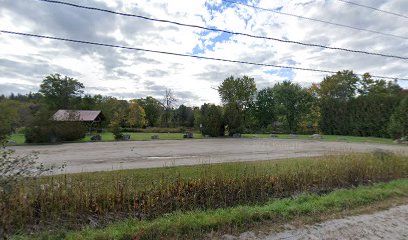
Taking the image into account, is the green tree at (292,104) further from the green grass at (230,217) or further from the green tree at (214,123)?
the green grass at (230,217)

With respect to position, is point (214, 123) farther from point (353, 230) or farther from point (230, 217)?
point (353, 230)

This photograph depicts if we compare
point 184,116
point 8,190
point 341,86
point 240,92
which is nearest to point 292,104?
point 341,86

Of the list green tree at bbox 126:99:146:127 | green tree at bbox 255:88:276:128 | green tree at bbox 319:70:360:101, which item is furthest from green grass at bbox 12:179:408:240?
green tree at bbox 126:99:146:127

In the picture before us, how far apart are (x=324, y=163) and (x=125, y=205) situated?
6714mm

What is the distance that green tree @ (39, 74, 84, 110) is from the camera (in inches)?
2349

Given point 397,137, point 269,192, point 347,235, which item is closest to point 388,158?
point 269,192

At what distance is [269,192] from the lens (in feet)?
23.1

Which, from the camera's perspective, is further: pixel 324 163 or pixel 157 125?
pixel 157 125

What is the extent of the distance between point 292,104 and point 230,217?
56.1m

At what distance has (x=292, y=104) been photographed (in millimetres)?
57875

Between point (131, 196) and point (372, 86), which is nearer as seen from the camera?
point (131, 196)

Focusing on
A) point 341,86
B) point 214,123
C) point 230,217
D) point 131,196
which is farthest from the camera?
point 341,86

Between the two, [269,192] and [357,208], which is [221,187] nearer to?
[269,192]

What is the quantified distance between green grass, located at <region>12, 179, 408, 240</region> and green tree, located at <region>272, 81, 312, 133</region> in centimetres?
5133
